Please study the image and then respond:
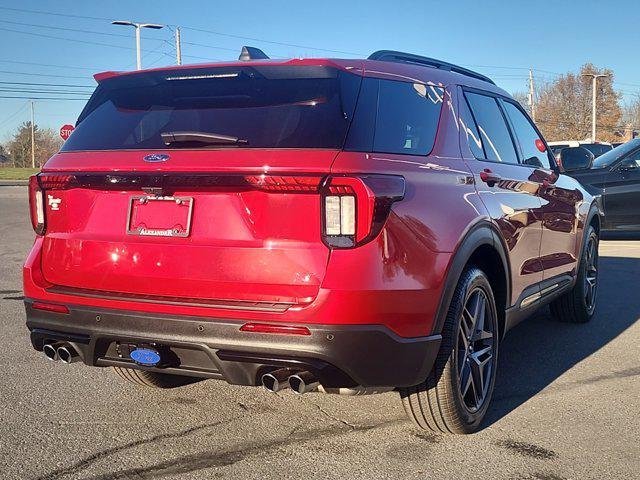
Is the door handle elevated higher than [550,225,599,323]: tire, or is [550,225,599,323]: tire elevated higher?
the door handle

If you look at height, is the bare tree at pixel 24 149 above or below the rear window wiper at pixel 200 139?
below

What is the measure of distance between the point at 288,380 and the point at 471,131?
1.88 m

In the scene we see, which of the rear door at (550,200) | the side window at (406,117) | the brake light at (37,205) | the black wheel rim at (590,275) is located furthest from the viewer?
the black wheel rim at (590,275)

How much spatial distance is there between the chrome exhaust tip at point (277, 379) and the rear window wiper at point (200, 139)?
3.18ft

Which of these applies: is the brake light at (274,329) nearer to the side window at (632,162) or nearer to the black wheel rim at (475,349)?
the black wheel rim at (475,349)

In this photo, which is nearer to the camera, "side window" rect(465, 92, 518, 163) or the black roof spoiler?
the black roof spoiler

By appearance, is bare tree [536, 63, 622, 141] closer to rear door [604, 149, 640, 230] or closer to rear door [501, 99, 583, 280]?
rear door [604, 149, 640, 230]

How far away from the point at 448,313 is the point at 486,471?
0.72 meters

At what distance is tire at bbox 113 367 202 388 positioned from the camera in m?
4.11

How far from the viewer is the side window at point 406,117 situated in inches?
123

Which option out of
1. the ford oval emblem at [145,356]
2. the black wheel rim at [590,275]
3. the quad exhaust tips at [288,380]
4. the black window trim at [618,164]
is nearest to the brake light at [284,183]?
the quad exhaust tips at [288,380]

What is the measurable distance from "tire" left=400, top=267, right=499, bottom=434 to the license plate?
1288 mm

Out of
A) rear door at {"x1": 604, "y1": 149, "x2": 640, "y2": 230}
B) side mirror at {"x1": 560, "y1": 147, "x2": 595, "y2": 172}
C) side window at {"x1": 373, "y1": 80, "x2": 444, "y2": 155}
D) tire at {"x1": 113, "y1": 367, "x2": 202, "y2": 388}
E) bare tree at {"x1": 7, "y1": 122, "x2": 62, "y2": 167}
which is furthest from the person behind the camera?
bare tree at {"x1": 7, "y1": 122, "x2": 62, "y2": 167}

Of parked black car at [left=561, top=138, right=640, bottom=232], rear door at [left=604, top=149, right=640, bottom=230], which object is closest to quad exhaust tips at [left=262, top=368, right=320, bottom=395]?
parked black car at [left=561, top=138, right=640, bottom=232]
